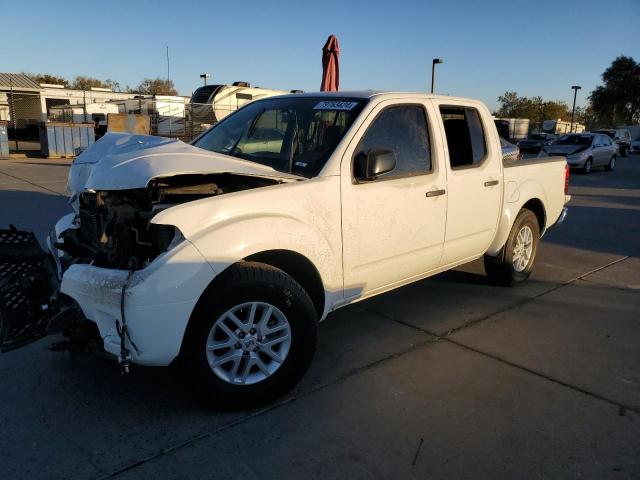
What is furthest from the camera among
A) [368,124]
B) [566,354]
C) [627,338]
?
[627,338]

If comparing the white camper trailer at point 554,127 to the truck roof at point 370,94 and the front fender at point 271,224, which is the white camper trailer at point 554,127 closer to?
the truck roof at point 370,94

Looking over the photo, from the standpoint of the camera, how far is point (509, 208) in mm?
5152

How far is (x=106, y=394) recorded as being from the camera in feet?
10.8

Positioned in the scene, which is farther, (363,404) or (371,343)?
(371,343)

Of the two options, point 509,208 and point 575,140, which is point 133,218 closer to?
point 509,208

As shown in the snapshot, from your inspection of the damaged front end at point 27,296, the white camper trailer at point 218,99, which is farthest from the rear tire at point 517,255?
the white camper trailer at point 218,99

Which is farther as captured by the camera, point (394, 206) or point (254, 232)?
point (394, 206)

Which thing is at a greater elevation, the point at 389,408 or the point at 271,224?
the point at 271,224

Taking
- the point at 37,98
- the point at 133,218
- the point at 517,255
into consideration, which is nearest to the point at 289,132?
the point at 133,218

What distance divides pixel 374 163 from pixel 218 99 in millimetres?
21675

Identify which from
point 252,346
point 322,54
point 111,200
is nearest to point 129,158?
point 111,200

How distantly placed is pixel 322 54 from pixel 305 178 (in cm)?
694

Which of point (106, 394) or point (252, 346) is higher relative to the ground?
point (252, 346)

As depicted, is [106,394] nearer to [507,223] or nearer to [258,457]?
[258,457]
